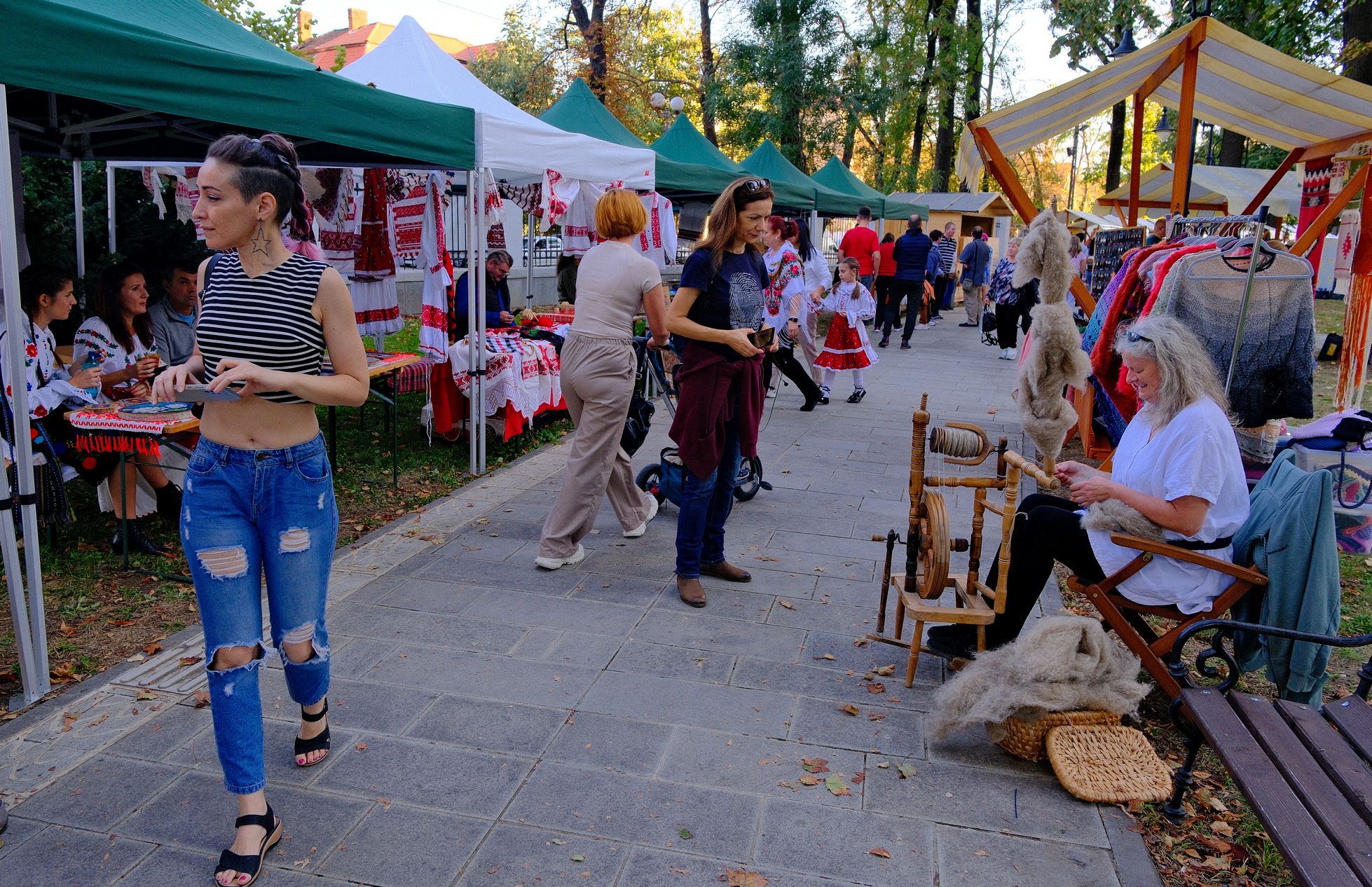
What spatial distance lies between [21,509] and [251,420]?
4.67ft

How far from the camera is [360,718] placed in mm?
3154

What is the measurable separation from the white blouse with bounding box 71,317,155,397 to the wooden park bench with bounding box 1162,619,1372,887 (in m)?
5.29

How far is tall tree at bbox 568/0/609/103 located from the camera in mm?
21891

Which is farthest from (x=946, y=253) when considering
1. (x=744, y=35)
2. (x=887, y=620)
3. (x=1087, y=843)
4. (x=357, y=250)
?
(x=1087, y=843)

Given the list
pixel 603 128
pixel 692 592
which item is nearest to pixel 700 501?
pixel 692 592

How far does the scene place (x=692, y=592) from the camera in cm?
422

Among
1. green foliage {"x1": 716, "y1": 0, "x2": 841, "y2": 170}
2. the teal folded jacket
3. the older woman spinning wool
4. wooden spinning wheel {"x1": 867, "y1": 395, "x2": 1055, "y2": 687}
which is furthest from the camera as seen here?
green foliage {"x1": 716, "y1": 0, "x2": 841, "y2": 170}

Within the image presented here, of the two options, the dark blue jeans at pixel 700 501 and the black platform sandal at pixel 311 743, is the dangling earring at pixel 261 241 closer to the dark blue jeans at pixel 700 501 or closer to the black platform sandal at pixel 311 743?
the black platform sandal at pixel 311 743

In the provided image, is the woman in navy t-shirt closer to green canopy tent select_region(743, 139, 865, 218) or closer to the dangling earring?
the dangling earring

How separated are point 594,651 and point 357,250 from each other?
5.36 m

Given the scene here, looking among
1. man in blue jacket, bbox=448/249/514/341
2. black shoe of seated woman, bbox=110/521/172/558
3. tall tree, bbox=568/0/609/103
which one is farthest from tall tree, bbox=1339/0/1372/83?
tall tree, bbox=568/0/609/103

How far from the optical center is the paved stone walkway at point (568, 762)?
2467 millimetres

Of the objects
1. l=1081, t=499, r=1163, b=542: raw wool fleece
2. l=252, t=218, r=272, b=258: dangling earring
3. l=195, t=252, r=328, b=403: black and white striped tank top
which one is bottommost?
l=1081, t=499, r=1163, b=542: raw wool fleece

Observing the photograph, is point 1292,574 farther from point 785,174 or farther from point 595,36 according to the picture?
point 595,36
